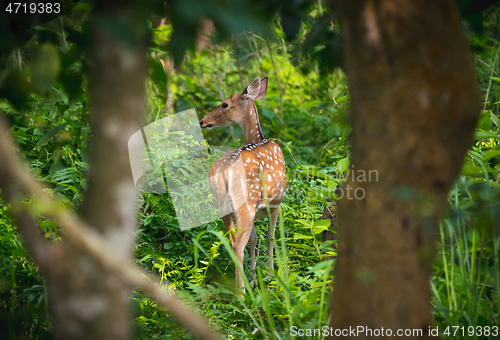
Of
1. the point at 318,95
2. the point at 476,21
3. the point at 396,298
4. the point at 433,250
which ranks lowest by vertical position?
the point at 396,298

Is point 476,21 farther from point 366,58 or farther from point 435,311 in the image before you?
point 435,311

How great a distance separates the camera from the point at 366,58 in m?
1.00

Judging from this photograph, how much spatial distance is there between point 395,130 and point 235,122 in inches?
135

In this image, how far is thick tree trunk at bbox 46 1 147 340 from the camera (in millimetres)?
Answer: 903

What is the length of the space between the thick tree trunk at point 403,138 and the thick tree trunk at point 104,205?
576 millimetres

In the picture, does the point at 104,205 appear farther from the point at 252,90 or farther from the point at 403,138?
the point at 252,90

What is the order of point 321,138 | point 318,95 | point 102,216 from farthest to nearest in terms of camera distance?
point 318,95 < point 321,138 < point 102,216

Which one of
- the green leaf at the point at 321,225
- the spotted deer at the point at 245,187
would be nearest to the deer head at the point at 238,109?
the spotted deer at the point at 245,187

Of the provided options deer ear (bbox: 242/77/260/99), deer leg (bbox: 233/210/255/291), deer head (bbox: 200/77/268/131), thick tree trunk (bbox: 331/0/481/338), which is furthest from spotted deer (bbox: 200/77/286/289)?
thick tree trunk (bbox: 331/0/481/338)

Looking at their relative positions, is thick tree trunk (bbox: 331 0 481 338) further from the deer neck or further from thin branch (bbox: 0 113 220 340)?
the deer neck

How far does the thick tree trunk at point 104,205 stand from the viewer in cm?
90

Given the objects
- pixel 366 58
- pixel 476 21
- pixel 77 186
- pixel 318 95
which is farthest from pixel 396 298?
pixel 318 95

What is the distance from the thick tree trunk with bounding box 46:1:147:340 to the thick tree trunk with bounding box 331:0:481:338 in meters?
0.58

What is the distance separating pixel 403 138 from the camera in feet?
3.21
